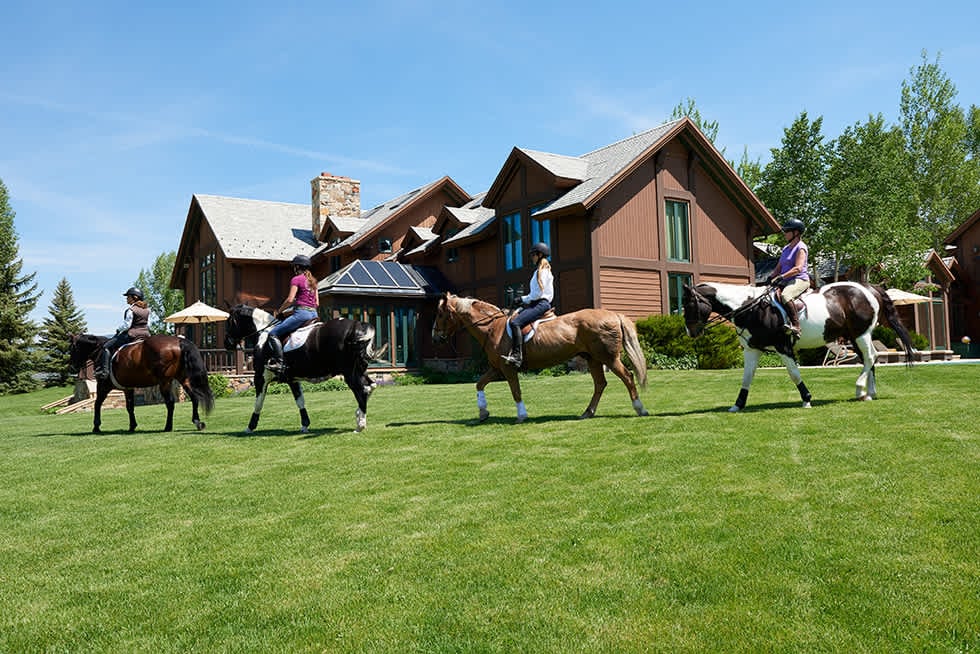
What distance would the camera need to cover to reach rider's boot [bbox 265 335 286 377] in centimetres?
1168

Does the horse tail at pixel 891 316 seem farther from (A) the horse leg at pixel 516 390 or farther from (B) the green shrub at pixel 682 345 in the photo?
(B) the green shrub at pixel 682 345

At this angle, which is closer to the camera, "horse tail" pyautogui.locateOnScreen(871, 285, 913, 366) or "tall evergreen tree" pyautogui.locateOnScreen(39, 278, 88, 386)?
"horse tail" pyautogui.locateOnScreen(871, 285, 913, 366)

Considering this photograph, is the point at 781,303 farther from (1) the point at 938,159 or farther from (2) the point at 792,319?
(1) the point at 938,159

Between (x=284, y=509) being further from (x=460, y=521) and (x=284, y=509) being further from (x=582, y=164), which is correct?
(x=582, y=164)

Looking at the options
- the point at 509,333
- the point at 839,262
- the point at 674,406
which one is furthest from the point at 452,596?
the point at 839,262

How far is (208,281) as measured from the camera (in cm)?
4041

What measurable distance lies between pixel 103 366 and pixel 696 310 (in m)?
10.7

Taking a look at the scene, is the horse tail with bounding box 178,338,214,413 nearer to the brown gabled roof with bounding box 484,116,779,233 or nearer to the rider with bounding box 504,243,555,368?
the rider with bounding box 504,243,555,368

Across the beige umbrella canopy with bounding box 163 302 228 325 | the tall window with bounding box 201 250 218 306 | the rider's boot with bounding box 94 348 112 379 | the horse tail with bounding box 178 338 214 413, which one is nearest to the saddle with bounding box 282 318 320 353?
the horse tail with bounding box 178 338 214 413

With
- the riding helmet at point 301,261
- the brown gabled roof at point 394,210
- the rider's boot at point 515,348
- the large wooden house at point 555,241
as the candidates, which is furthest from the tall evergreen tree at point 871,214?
the riding helmet at point 301,261

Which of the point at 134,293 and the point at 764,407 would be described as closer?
the point at 764,407

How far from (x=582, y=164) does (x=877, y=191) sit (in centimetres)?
1518

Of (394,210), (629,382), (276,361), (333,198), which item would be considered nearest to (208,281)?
(333,198)

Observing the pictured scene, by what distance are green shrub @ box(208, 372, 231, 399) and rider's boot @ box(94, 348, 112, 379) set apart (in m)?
A: 11.5
